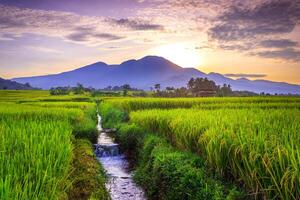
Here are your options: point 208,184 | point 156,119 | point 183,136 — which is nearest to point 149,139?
point 156,119

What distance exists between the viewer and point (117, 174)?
1086 centimetres

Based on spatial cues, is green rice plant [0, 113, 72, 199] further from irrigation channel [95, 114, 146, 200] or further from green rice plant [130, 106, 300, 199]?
green rice plant [130, 106, 300, 199]

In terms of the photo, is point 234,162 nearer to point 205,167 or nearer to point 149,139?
point 205,167

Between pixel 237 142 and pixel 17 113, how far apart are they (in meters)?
12.6

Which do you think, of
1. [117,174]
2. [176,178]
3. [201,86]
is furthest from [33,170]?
[201,86]

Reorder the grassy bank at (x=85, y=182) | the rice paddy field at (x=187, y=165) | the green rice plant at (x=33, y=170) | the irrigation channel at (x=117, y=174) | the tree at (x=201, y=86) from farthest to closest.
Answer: the tree at (x=201, y=86) < the irrigation channel at (x=117, y=174) < the grassy bank at (x=85, y=182) < the rice paddy field at (x=187, y=165) < the green rice plant at (x=33, y=170)

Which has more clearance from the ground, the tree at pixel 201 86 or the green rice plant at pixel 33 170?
the tree at pixel 201 86

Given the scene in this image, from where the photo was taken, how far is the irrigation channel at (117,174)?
8821 mm

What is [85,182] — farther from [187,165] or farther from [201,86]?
[201,86]

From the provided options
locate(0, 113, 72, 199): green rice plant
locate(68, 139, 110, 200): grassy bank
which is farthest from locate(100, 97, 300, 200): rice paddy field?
locate(0, 113, 72, 199): green rice plant

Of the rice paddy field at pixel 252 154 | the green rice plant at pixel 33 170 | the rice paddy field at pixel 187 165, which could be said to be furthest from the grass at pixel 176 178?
the green rice plant at pixel 33 170

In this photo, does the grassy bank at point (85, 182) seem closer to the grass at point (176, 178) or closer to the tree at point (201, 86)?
the grass at point (176, 178)

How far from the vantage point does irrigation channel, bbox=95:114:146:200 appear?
8821mm

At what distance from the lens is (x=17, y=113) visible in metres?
16.0
